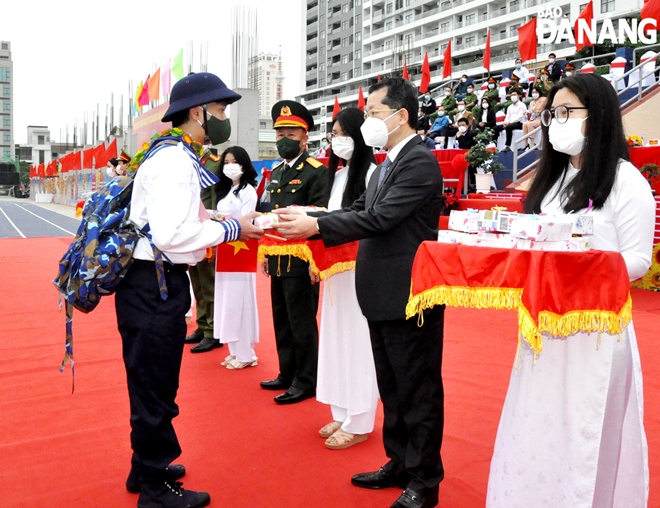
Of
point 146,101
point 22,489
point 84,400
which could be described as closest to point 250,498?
point 22,489

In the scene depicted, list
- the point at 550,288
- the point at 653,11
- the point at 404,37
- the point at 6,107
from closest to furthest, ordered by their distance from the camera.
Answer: the point at 550,288
the point at 653,11
the point at 404,37
the point at 6,107

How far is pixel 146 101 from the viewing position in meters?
24.0

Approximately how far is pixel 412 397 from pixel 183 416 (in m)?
1.56

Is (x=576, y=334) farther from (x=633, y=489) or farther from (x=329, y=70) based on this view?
(x=329, y=70)

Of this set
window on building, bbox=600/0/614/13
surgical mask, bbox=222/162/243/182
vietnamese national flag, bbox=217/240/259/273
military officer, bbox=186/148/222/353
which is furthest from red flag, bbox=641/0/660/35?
window on building, bbox=600/0/614/13

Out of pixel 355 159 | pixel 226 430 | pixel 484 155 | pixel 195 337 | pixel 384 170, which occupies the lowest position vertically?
pixel 226 430

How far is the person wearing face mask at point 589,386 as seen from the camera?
1.73 meters

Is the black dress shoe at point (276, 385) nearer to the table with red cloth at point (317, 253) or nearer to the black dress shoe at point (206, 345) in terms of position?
the table with red cloth at point (317, 253)

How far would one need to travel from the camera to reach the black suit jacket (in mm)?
2152

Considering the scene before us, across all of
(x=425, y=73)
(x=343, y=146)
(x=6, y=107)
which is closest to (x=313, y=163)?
(x=343, y=146)

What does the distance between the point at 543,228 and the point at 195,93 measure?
1.40 m

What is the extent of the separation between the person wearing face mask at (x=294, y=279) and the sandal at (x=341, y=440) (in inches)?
25.0

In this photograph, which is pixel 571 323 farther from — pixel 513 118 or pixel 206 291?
pixel 513 118

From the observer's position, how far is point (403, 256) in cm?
223
